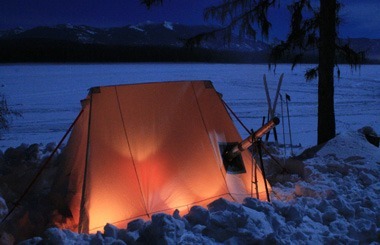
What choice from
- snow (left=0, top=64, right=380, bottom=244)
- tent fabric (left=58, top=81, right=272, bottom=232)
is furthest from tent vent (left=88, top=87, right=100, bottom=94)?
snow (left=0, top=64, right=380, bottom=244)

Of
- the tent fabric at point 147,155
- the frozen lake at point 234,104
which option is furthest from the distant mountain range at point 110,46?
the tent fabric at point 147,155

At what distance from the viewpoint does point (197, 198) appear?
499 cm

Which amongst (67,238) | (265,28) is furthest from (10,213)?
(265,28)

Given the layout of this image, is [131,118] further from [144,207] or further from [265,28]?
[265,28]

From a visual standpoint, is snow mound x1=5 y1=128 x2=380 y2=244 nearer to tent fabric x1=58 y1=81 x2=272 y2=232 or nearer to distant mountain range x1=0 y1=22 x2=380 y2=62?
tent fabric x1=58 y1=81 x2=272 y2=232

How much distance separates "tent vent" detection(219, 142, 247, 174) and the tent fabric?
65mm

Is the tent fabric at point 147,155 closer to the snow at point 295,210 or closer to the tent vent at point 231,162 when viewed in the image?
the tent vent at point 231,162

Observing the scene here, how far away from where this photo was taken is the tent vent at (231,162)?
5328 millimetres

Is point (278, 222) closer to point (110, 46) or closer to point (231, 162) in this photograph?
point (231, 162)

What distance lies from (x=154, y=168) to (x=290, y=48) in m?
5.24

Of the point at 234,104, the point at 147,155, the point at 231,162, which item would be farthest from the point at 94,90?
the point at 234,104

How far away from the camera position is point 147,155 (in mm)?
4965

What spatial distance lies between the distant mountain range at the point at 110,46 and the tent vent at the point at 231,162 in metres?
37.0

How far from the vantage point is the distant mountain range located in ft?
167
